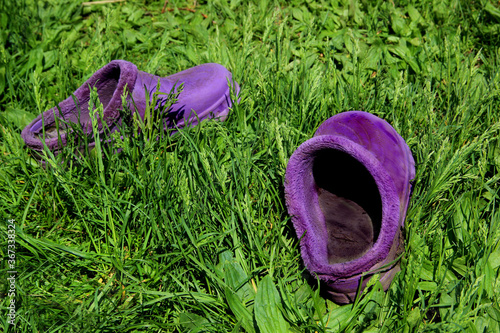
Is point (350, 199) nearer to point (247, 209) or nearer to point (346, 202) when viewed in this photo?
point (346, 202)

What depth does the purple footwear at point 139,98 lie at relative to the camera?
2.20m

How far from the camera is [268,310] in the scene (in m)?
1.65

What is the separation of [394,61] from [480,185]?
1030mm

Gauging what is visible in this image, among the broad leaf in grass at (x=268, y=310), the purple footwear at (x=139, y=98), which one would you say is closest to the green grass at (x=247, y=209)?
the broad leaf in grass at (x=268, y=310)

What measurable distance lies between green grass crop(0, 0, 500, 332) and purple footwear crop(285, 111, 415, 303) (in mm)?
74

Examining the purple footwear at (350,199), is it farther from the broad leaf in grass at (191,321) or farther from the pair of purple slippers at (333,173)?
the broad leaf in grass at (191,321)

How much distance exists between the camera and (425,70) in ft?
8.67

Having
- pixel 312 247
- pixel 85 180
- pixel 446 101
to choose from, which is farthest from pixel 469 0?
pixel 85 180

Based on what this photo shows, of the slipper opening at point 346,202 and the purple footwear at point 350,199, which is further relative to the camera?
the slipper opening at point 346,202

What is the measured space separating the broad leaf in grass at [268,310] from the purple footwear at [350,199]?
0.19 metres

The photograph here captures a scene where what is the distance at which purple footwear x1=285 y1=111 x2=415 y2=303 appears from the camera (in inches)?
66.7

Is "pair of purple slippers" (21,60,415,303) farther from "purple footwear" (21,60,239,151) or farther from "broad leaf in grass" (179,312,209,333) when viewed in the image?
"broad leaf in grass" (179,312,209,333)

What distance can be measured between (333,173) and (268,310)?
2.42ft

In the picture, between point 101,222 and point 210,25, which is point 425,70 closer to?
point 210,25
